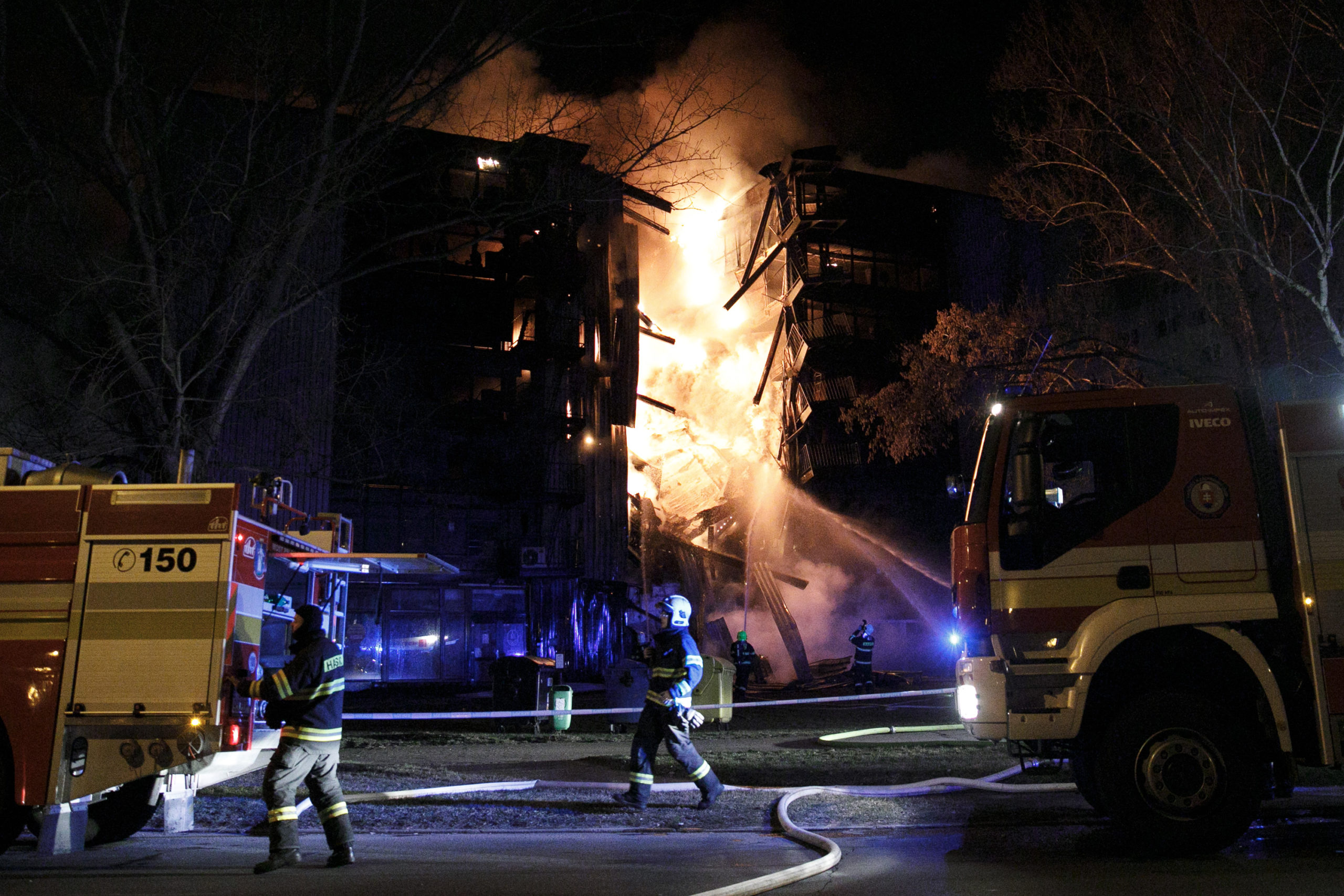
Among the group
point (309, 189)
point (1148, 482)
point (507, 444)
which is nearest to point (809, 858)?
point (1148, 482)

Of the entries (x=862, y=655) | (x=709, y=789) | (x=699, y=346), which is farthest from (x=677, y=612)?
(x=699, y=346)

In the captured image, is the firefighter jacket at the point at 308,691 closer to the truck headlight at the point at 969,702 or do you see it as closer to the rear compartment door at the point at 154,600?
the rear compartment door at the point at 154,600

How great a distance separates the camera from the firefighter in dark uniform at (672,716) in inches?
305

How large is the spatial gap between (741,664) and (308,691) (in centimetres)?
1638

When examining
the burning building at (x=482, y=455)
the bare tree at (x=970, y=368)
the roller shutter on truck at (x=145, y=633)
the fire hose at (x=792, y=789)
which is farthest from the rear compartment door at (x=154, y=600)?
the burning building at (x=482, y=455)

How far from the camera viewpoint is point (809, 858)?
6.03 meters

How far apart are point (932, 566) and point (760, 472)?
6767 mm

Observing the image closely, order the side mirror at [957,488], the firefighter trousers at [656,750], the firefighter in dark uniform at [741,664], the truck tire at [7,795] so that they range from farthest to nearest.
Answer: the firefighter in dark uniform at [741,664] → the firefighter trousers at [656,750] → the side mirror at [957,488] → the truck tire at [7,795]

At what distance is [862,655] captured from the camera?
68.7 feet

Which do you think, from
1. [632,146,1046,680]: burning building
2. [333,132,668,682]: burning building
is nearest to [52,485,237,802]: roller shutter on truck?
[333,132,668,682]: burning building

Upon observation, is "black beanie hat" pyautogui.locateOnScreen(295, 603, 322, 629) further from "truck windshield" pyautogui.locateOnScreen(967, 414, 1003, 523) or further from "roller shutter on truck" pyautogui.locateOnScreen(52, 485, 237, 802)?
"truck windshield" pyautogui.locateOnScreen(967, 414, 1003, 523)

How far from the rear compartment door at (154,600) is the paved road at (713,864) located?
103 centimetres

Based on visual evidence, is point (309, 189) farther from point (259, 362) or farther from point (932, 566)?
point (932, 566)

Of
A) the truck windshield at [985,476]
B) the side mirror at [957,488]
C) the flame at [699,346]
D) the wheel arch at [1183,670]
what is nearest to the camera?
the wheel arch at [1183,670]
